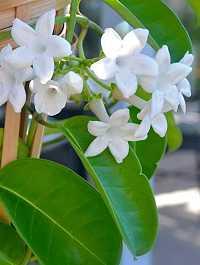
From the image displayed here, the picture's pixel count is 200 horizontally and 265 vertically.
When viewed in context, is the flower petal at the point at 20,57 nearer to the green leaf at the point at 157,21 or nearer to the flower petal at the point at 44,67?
the flower petal at the point at 44,67

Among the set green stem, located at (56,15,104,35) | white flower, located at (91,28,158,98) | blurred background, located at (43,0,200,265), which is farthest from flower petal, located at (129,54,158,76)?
blurred background, located at (43,0,200,265)

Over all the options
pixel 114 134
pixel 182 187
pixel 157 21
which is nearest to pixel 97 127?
pixel 114 134

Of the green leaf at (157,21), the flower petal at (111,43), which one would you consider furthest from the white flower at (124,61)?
the green leaf at (157,21)

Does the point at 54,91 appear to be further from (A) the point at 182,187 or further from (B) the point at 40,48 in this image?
(A) the point at 182,187

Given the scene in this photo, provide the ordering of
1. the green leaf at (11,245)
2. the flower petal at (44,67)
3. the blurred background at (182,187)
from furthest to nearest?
1. the blurred background at (182,187)
2. the green leaf at (11,245)
3. the flower petal at (44,67)

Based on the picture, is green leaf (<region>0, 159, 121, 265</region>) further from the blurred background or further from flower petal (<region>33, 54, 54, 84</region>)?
the blurred background

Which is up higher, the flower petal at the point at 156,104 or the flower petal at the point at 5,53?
the flower petal at the point at 5,53

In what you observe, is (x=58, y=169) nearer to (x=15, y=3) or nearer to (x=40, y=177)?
(x=40, y=177)
